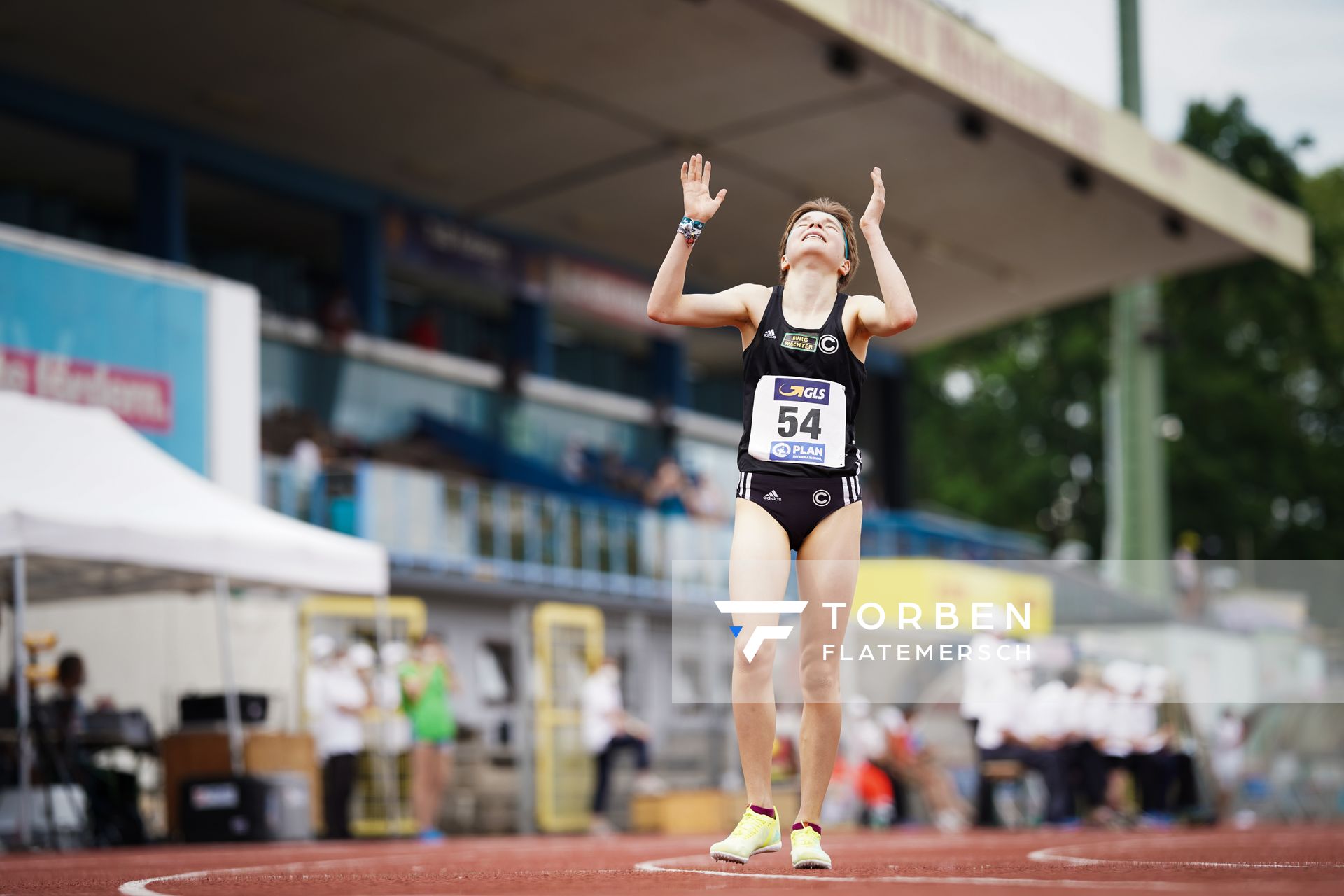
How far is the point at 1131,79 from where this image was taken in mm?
32438

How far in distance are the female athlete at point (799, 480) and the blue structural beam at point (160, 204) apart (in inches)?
723

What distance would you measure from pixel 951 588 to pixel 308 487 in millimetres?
9709

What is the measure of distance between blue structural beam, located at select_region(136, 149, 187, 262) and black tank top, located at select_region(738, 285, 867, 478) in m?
18.5

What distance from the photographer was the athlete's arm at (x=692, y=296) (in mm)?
6637

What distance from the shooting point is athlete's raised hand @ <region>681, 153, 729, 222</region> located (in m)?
6.66

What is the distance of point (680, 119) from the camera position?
25547mm

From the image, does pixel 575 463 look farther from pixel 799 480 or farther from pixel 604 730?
pixel 799 480

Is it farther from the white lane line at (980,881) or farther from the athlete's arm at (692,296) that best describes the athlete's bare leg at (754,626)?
the athlete's arm at (692,296)

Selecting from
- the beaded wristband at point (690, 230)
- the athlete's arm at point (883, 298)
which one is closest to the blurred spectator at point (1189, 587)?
the athlete's arm at point (883, 298)

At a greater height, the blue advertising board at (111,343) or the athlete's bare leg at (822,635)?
the blue advertising board at (111,343)

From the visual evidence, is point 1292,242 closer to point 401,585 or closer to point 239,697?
point 401,585

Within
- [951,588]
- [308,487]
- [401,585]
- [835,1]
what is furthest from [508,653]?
[835,1]

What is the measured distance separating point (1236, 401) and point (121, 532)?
133 ft

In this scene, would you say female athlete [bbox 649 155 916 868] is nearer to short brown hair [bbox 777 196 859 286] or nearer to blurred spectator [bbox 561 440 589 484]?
short brown hair [bbox 777 196 859 286]
